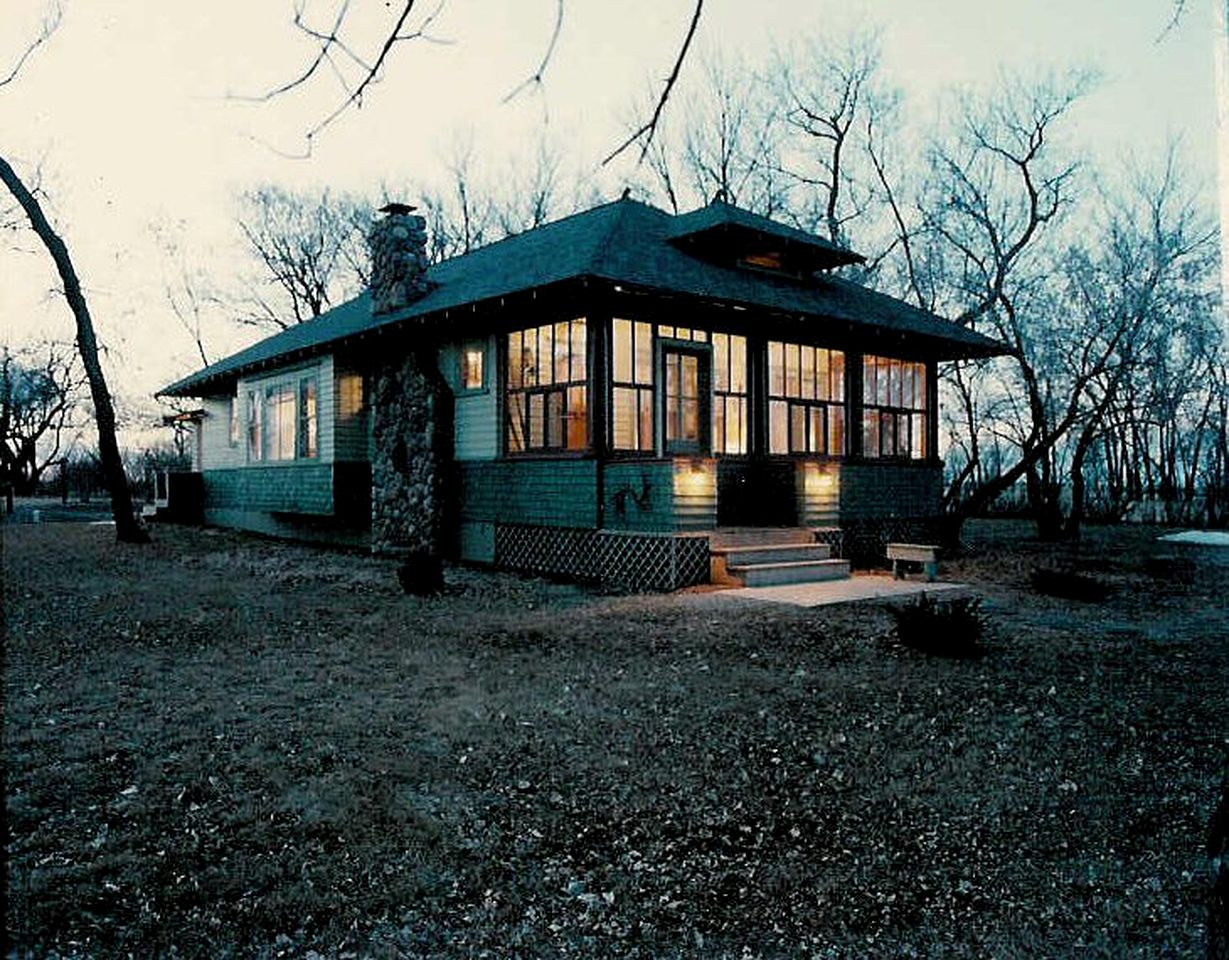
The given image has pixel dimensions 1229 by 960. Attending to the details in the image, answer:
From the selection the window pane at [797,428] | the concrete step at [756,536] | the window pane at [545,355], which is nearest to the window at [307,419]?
the window pane at [545,355]

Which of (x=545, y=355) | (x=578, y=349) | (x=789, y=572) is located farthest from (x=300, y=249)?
(x=789, y=572)

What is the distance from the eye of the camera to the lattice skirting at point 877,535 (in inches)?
562

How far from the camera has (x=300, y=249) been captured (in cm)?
3362

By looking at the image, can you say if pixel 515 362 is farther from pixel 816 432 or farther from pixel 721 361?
pixel 816 432

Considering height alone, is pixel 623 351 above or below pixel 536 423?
above

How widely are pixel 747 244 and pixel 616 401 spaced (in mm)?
4520

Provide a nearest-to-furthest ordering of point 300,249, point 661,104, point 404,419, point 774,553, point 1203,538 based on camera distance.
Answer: point 661,104, point 774,553, point 404,419, point 1203,538, point 300,249

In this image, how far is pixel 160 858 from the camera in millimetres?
3227

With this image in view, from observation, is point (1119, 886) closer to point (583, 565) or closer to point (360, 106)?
point (360, 106)

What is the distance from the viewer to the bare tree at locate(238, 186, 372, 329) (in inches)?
1310

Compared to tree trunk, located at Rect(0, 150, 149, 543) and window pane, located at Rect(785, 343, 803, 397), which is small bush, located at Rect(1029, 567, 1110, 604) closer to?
window pane, located at Rect(785, 343, 803, 397)

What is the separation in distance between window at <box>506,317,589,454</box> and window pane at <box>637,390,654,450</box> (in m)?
0.88

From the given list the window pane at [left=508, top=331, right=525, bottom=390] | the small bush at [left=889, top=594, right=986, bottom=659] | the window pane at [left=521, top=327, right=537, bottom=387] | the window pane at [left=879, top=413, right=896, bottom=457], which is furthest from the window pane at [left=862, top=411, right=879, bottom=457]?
the small bush at [left=889, top=594, right=986, bottom=659]

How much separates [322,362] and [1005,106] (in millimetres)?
17850
